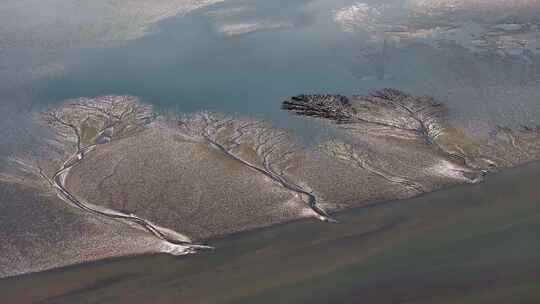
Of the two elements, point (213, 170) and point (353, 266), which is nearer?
point (353, 266)

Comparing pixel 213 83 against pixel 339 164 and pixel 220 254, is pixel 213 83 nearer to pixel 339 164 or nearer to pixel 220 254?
pixel 339 164

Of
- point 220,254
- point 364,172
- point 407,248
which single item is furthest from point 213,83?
point 407,248

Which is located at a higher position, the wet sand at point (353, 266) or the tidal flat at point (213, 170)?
the tidal flat at point (213, 170)

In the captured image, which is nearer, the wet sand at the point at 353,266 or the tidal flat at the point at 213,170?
the wet sand at the point at 353,266

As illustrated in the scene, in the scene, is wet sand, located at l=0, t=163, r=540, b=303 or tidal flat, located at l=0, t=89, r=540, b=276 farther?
tidal flat, located at l=0, t=89, r=540, b=276

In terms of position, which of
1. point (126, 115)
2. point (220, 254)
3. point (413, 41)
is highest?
point (413, 41)

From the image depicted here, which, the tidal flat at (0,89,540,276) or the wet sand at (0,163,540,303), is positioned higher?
the tidal flat at (0,89,540,276)

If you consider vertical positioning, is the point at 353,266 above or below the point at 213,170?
below

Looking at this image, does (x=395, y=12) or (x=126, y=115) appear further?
(x=395, y=12)
